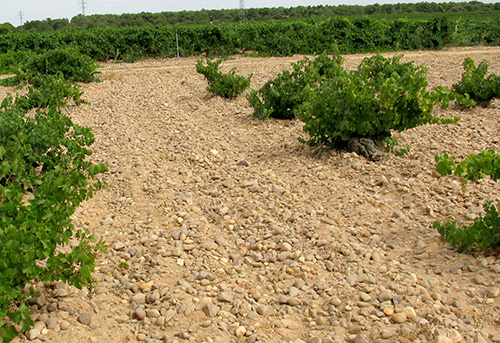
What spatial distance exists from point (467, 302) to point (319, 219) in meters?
1.75

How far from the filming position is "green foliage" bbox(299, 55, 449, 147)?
19.2 ft

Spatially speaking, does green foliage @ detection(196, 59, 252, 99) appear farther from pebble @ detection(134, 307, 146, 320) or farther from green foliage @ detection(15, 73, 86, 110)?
pebble @ detection(134, 307, 146, 320)

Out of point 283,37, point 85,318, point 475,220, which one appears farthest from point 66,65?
point 475,220

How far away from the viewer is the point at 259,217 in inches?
204

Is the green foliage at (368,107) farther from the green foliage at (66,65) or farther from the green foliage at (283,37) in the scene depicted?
the green foliage at (283,37)

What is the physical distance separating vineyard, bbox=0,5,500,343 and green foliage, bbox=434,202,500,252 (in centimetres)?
2

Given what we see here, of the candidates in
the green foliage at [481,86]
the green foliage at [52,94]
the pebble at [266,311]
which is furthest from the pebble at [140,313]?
the green foliage at [481,86]

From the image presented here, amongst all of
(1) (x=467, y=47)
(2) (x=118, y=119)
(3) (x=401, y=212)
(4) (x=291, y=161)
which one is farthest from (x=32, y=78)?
(1) (x=467, y=47)

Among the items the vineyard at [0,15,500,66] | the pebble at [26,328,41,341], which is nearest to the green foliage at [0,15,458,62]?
the vineyard at [0,15,500,66]

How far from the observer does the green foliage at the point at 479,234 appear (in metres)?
4.04

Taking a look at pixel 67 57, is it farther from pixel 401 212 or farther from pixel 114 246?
pixel 401 212

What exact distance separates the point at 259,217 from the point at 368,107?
2031mm

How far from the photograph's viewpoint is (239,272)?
4.33m

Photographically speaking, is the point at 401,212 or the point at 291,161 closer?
the point at 401,212
